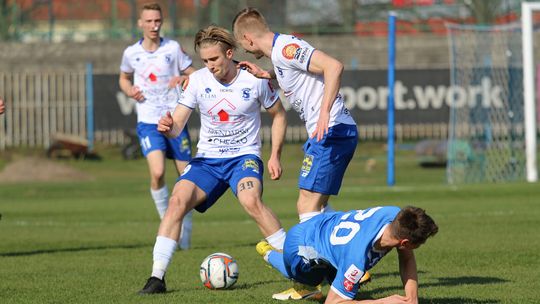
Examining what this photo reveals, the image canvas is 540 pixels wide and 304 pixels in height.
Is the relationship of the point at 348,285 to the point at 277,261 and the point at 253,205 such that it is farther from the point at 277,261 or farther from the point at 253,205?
the point at 253,205

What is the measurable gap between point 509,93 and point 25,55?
1641cm

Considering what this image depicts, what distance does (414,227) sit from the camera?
266 inches

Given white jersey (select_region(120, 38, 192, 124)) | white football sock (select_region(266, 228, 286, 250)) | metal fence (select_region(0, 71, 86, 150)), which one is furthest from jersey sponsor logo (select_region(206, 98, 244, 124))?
metal fence (select_region(0, 71, 86, 150))

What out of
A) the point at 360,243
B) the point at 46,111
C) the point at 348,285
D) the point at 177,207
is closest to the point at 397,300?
the point at 348,285

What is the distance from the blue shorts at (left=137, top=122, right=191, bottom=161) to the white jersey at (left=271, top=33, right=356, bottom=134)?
3.32 m

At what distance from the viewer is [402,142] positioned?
30.2m

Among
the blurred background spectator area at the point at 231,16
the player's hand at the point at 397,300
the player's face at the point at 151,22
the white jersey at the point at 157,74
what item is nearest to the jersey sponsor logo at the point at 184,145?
the white jersey at the point at 157,74

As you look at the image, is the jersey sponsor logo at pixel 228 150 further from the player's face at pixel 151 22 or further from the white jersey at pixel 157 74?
the player's face at pixel 151 22

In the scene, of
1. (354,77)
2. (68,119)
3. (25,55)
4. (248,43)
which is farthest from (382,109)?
(248,43)

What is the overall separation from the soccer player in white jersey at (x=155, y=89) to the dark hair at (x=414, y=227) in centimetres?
547

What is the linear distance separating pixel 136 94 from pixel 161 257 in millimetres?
4045

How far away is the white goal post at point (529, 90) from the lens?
1991cm

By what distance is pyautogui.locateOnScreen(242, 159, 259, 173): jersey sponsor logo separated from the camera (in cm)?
907

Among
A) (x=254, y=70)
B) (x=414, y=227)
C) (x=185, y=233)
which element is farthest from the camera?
(x=185, y=233)
